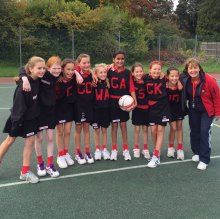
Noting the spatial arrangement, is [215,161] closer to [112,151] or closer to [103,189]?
[112,151]

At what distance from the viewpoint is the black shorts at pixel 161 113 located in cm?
559

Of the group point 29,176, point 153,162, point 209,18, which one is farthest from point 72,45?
point 209,18

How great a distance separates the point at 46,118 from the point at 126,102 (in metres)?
1.28

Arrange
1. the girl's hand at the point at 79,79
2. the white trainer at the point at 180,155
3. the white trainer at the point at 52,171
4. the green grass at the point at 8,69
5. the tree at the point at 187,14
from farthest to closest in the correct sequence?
the tree at the point at 187,14, the green grass at the point at 8,69, the white trainer at the point at 180,155, the girl's hand at the point at 79,79, the white trainer at the point at 52,171

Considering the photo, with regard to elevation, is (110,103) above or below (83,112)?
above

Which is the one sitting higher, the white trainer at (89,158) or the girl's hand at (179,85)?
the girl's hand at (179,85)

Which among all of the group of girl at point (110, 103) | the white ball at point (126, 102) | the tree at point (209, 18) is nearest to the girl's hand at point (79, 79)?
the group of girl at point (110, 103)

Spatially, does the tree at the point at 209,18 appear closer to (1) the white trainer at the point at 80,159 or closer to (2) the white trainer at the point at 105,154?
(2) the white trainer at the point at 105,154

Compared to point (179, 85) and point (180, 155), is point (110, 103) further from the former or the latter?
point (180, 155)

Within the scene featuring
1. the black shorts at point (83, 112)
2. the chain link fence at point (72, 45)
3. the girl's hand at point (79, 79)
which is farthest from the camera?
the chain link fence at point (72, 45)

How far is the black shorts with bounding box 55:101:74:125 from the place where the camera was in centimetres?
537

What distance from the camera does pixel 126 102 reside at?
216 inches

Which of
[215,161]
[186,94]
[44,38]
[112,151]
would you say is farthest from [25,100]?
[44,38]

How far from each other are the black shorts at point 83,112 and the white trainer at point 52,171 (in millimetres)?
851
